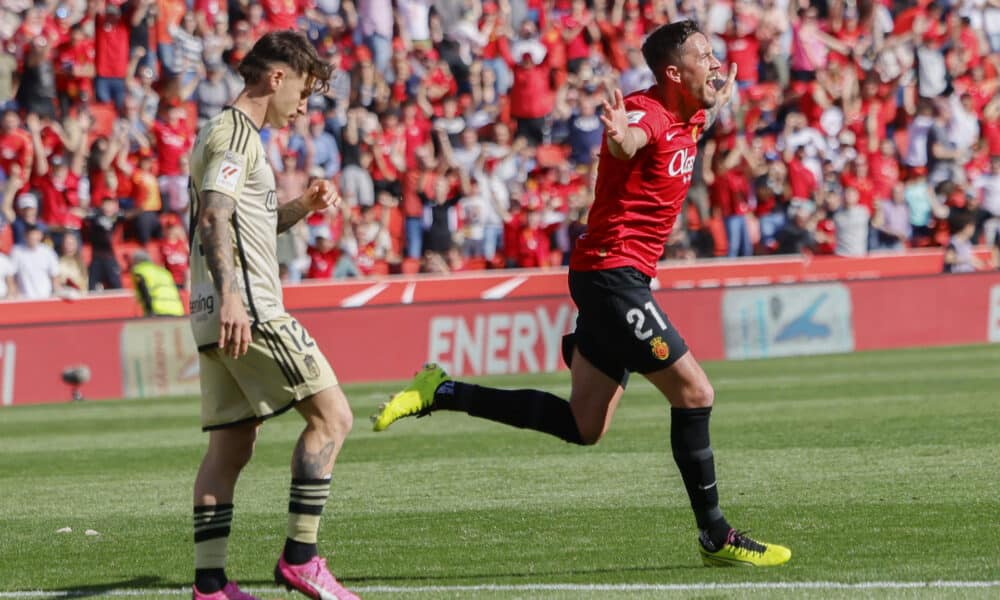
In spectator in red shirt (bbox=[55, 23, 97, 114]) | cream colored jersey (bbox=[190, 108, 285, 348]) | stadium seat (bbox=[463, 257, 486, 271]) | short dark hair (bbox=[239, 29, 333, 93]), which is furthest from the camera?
stadium seat (bbox=[463, 257, 486, 271])

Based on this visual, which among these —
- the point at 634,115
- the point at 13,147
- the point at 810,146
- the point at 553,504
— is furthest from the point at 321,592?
the point at 810,146

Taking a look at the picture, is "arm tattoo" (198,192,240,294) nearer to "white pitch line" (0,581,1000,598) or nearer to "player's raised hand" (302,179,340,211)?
"player's raised hand" (302,179,340,211)

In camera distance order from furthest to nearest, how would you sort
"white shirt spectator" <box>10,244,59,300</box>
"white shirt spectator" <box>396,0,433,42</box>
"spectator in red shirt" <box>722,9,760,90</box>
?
"spectator in red shirt" <box>722,9,760,90</box> < "white shirt spectator" <box>396,0,433,42</box> < "white shirt spectator" <box>10,244,59,300</box>

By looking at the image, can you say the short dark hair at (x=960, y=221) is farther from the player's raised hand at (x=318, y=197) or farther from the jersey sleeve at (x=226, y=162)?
the jersey sleeve at (x=226, y=162)

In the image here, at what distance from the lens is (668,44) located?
7.47 m

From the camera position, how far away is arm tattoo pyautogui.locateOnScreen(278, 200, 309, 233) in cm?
690

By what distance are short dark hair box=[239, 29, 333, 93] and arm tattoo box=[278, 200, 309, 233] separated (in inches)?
25.3

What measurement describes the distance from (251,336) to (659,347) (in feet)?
6.27

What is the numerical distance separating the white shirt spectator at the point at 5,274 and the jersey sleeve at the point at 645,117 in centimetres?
1477

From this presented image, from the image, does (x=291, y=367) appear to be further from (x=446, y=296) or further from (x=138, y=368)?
(x=446, y=296)

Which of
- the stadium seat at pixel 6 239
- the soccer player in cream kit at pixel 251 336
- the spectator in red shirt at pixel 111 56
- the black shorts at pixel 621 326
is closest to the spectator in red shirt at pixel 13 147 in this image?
the stadium seat at pixel 6 239

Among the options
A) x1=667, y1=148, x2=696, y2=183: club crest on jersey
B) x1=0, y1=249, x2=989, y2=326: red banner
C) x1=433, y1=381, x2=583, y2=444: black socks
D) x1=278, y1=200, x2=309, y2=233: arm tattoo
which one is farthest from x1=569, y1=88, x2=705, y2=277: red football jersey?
x1=0, y1=249, x2=989, y2=326: red banner

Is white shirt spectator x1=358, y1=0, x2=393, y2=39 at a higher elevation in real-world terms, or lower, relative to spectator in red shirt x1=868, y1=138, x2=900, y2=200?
higher

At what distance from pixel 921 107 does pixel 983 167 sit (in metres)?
1.44
